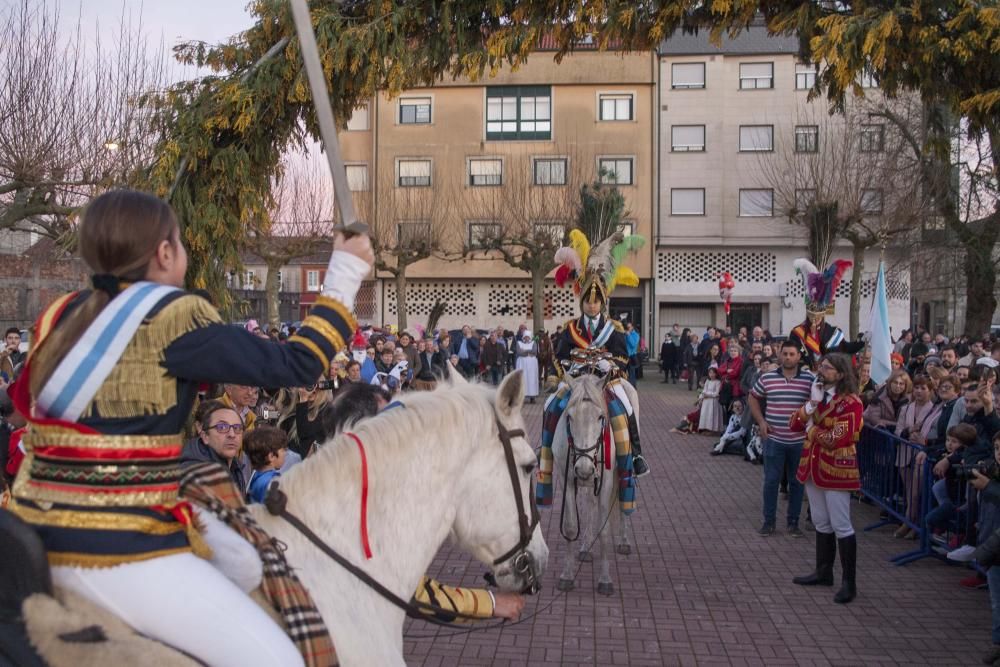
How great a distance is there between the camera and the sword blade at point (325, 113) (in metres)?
2.47

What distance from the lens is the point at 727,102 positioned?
3616cm

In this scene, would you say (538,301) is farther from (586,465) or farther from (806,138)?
(586,465)

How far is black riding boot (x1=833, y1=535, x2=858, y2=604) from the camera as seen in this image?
6871mm

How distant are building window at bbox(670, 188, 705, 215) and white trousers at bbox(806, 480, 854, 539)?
30594mm

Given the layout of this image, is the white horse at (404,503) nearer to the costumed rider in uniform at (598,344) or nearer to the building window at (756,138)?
the costumed rider in uniform at (598,344)

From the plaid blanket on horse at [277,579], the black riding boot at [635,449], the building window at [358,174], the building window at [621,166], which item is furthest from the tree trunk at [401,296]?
the plaid blanket on horse at [277,579]

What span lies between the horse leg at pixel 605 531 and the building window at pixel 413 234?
2511 cm

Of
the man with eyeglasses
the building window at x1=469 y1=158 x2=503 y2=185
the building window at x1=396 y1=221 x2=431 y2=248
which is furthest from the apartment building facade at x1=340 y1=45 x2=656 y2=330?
the man with eyeglasses

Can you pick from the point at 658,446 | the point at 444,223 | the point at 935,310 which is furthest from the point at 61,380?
the point at 935,310

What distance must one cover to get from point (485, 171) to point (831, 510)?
30.6 metres

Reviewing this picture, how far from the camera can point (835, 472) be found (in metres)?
6.91

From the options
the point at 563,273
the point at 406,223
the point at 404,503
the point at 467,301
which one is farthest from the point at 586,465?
the point at 467,301

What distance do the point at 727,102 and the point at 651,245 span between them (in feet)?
23.4

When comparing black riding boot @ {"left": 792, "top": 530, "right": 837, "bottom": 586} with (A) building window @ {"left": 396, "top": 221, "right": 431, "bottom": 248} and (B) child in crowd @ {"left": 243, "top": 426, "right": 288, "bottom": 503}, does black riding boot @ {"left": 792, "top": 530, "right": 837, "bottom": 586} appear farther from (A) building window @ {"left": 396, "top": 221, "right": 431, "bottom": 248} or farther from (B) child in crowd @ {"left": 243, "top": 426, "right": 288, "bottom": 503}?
(A) building window @ {"left": 396, "top": 221, "right": 431, "bottom": 248}
